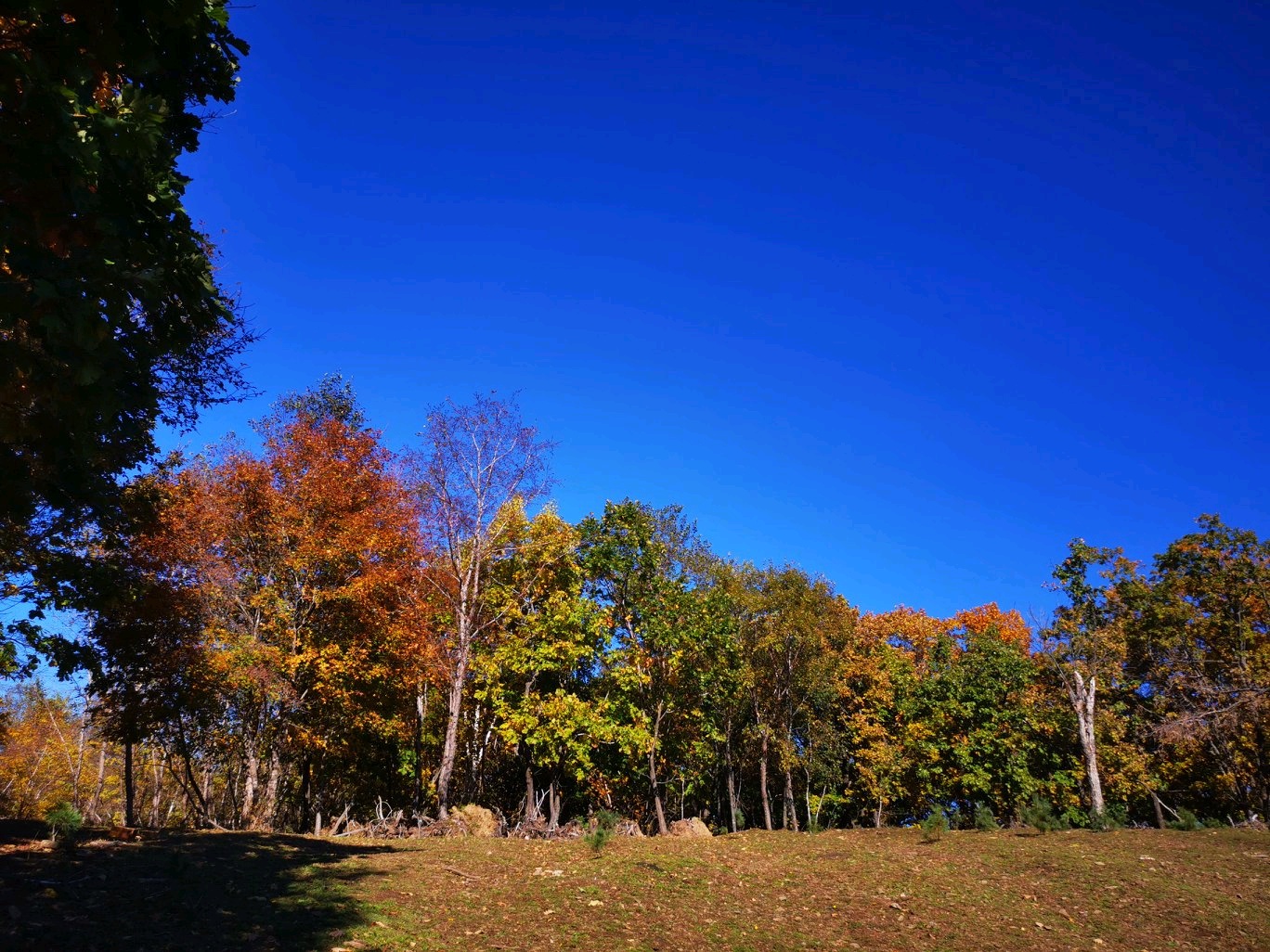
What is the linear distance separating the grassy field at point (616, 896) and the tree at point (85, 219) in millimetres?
4829

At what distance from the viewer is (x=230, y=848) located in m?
11.7

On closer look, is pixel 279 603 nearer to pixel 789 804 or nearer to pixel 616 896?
pixel 616 896

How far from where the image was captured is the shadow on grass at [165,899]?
6504 millimetres

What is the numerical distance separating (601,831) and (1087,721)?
22026 millimetres

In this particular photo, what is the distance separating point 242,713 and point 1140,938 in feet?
71.4

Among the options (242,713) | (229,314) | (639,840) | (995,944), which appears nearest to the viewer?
(229,314)

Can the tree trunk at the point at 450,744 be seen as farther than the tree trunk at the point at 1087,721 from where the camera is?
No

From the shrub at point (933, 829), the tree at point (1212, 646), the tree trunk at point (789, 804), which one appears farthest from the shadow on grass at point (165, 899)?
the tree at point (1212, 646)

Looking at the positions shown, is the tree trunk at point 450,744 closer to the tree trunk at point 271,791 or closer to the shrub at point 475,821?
the shrub at point 475,821

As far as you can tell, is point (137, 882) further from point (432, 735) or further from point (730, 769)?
point (730, 769)

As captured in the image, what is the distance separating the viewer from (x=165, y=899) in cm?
783

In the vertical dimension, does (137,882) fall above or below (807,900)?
above

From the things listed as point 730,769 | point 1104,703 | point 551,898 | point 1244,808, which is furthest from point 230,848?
point 1244,808

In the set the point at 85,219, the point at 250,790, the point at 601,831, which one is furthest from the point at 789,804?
the point at 85,219
